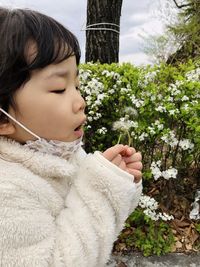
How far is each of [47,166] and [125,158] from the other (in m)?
0.27

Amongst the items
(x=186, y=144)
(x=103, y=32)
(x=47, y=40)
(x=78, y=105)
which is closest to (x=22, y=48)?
(x=47, y=40)

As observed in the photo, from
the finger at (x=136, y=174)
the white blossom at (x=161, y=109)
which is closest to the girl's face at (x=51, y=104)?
the finger at (x=136, y=174)

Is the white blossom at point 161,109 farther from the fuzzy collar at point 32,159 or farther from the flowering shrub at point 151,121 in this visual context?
the fuzzy collar at point 32,159

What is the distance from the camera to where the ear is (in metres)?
1.28

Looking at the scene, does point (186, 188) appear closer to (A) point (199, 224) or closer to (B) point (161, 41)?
(A) point (199, 224)

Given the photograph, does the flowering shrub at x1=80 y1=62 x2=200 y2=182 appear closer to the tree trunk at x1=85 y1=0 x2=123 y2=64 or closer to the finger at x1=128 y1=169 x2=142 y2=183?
the tree trunk at x1=85 y1=0 x2=123 y2=64

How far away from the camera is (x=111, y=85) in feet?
11.0

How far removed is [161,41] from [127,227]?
701 cm

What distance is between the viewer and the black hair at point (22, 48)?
1222mm

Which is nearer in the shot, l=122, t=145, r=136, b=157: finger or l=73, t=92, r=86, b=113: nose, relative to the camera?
l=73, t=92, r=86, b=113: nose

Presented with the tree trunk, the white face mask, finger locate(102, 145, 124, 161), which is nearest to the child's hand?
finger locate(102, 145, 124, 161)

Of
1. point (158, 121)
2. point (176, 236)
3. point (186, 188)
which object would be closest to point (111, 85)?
point (158, 121)

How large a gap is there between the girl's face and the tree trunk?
333 centimetres

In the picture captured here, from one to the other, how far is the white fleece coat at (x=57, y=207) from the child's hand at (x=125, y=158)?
34mm
